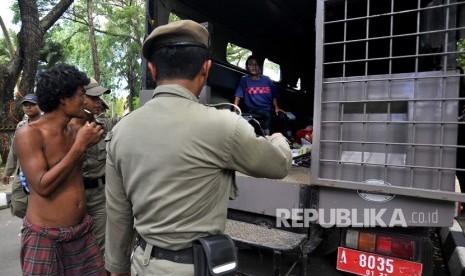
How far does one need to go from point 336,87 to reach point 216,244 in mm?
1135

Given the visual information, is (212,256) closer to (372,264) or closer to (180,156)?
(180,156)

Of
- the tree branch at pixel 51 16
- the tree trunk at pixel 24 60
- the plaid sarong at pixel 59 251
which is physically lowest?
the plaid sarong at pixel 59 251

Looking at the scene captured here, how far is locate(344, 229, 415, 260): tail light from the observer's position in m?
1.84

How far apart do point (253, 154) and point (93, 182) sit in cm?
197

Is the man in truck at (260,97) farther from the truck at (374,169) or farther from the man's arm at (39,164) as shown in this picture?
the man's arm at (39,164)

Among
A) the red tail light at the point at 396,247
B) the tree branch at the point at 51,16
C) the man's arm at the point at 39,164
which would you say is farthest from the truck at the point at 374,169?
the tree branch at the point at 51,16

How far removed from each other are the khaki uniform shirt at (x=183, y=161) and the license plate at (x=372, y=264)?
3.01ft

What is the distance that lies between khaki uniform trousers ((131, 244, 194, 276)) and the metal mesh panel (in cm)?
94

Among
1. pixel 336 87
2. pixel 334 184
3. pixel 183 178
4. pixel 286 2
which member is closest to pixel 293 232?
pixel 334 184

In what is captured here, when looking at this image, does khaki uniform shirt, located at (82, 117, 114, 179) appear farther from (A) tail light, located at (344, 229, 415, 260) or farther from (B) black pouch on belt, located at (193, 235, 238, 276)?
(A) tail light, located at (344, 229, 415, 260)

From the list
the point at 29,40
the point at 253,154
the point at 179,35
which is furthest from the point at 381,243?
the point at 29,40

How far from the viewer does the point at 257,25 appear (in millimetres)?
4492

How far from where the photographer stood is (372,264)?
188cm

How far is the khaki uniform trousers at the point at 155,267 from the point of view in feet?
4.13
